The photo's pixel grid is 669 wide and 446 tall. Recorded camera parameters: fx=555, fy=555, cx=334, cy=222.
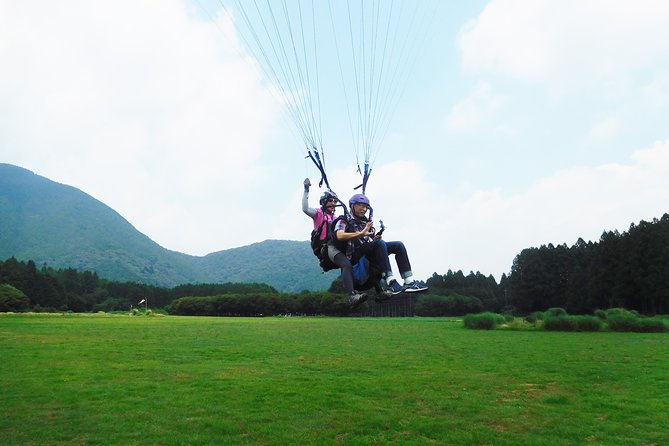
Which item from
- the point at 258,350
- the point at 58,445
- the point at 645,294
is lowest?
the point at 58,445

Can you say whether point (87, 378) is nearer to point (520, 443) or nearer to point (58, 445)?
point (58, 445)

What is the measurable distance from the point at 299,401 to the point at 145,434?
25.1ft

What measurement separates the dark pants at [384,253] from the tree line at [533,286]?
83977 mm

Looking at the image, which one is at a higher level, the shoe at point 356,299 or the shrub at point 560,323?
the shrub at point 560,323

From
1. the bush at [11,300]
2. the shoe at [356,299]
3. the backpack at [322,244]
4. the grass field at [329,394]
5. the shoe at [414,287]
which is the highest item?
the bush at [11,300]

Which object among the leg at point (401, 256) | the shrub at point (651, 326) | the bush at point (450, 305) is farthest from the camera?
the bush at point (450, 305)

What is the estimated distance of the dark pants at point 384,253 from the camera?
11.6 m

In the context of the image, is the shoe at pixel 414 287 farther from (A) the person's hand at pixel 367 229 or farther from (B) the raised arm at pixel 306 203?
(B) the raised arm at pixel 306 203

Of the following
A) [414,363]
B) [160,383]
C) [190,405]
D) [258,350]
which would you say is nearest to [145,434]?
[190,405]

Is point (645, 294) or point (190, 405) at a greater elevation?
point (645, 294)

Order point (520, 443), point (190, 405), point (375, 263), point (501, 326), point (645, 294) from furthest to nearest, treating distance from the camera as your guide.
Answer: point (645, 294), point (501, 326), point (190, 405), point (520, 443), point (375, 263)

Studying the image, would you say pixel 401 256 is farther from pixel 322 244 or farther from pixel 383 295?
pixel 322 244

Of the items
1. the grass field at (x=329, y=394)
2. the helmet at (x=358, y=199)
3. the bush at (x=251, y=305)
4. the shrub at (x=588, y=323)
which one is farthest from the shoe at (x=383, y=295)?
the bush at (x=251, y=305)

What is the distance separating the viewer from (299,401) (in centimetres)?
2461
